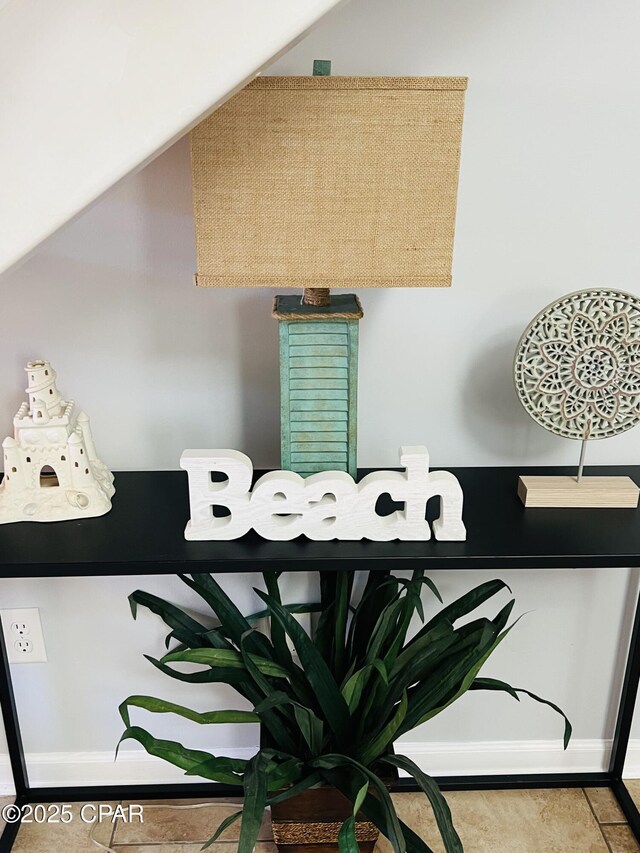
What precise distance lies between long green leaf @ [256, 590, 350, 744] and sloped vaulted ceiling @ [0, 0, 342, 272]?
833 mm

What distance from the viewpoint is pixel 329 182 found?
3.21 feet

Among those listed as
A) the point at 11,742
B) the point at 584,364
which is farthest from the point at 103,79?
the point at 11,742

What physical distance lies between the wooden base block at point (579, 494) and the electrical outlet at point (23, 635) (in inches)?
38.4

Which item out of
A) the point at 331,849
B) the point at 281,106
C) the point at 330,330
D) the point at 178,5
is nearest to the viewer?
the point at 178,5

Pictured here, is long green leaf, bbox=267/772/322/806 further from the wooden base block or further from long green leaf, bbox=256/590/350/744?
the wooden base block

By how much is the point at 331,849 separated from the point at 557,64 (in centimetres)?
140

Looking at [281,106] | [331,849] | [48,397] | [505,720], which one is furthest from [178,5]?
[505,720]

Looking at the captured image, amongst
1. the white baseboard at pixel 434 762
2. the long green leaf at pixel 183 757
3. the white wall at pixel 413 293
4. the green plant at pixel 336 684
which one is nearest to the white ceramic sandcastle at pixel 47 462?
the white wall at pixel 413 293

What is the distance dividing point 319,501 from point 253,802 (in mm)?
481

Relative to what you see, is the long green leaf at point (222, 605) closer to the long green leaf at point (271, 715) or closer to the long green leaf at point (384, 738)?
the long green leaf at point (271, 715)

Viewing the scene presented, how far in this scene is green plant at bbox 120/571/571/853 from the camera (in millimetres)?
1273

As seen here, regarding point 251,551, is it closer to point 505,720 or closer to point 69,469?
point 69,469

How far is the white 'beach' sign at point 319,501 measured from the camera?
113 cm

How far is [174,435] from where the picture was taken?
1392 millimetres
